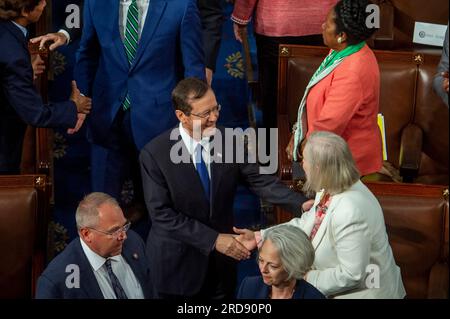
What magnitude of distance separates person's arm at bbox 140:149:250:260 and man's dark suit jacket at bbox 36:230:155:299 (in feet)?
Answer: 0.64

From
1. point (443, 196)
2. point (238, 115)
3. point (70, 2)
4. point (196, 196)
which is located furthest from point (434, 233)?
point (70, 2)

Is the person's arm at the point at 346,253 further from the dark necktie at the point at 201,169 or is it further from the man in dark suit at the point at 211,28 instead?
the man in dark suit at the point at 211,28

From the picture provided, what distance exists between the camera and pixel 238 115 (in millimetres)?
6129

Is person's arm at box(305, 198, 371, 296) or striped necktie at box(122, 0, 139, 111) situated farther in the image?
striped necktie at box(122, 0, 139, 111)

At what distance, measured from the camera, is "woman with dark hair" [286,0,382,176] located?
491 centimetres

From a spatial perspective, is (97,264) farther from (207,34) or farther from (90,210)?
(207,34)

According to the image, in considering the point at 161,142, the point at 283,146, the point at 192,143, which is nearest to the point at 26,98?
the point at 161,142

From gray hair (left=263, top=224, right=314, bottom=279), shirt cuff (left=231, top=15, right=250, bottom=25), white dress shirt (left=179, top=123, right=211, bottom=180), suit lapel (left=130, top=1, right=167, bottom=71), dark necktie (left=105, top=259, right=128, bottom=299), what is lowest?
dark necktie (left=105, top=259, right=128, bottom=299)

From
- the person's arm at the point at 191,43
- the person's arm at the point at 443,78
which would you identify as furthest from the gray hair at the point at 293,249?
the person's arm at the point at 191,43

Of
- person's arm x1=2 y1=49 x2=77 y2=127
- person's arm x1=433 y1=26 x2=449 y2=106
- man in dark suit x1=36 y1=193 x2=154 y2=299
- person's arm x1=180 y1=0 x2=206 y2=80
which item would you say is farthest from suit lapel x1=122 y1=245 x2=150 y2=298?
person's arm x1=433 y1=26 x2=449 y2=106

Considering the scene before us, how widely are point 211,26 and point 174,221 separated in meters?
1.41

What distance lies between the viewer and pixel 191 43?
535cm

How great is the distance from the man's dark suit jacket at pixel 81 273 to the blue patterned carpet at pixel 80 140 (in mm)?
980

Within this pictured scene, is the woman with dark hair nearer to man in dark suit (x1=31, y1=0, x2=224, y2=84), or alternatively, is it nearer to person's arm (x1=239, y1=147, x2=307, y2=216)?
person's arm (x1=239, y1=147, x2=307, y2=216)
